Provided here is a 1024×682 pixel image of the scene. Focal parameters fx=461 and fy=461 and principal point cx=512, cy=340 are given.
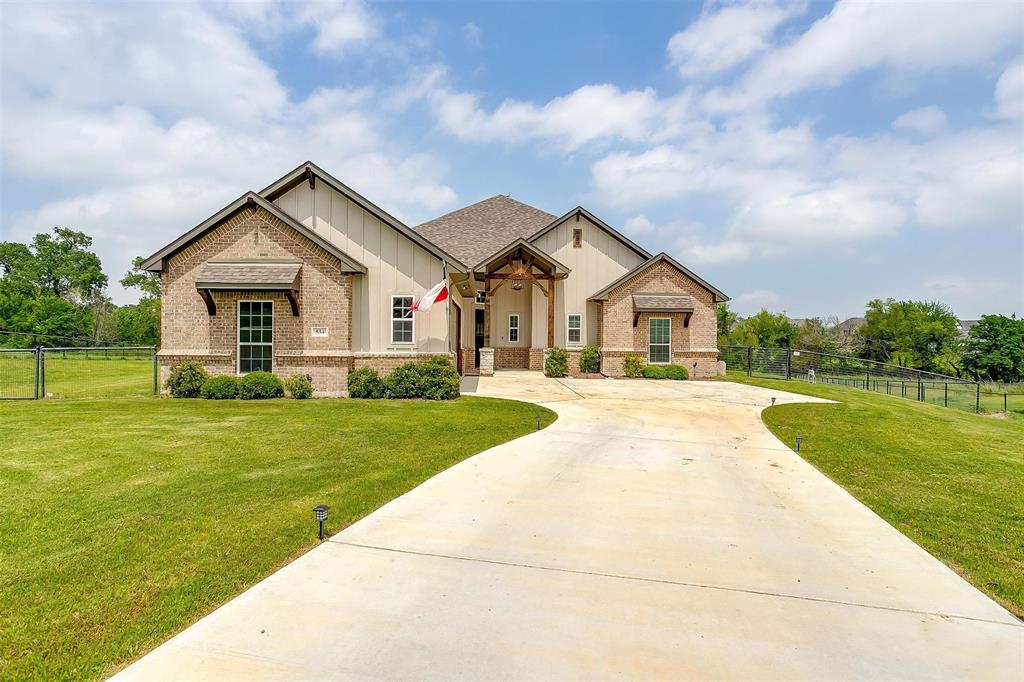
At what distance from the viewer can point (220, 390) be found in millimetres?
13633

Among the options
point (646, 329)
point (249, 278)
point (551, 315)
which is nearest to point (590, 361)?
point (551, 315)

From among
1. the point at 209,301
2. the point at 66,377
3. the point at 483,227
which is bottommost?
the point at 66,377

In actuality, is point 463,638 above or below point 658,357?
below

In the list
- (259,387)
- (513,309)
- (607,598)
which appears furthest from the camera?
(513,309)

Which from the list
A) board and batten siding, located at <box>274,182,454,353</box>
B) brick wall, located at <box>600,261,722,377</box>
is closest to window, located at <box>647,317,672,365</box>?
brick wall, located at <box>600,261,722,377</box>

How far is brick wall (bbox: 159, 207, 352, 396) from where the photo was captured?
559 inches

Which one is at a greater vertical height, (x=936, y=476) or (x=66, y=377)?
(x=66, y=377)

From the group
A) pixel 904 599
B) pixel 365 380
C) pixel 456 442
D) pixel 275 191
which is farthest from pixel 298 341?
pixel 904 599

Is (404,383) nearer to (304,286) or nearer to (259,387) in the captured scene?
(259,387)

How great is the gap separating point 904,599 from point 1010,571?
54.6 inches

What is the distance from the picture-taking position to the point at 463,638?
3.03 metres

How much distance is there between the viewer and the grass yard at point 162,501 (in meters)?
3.16

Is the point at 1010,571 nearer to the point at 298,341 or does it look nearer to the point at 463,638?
the point at 463,638

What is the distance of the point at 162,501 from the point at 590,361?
17544mm
